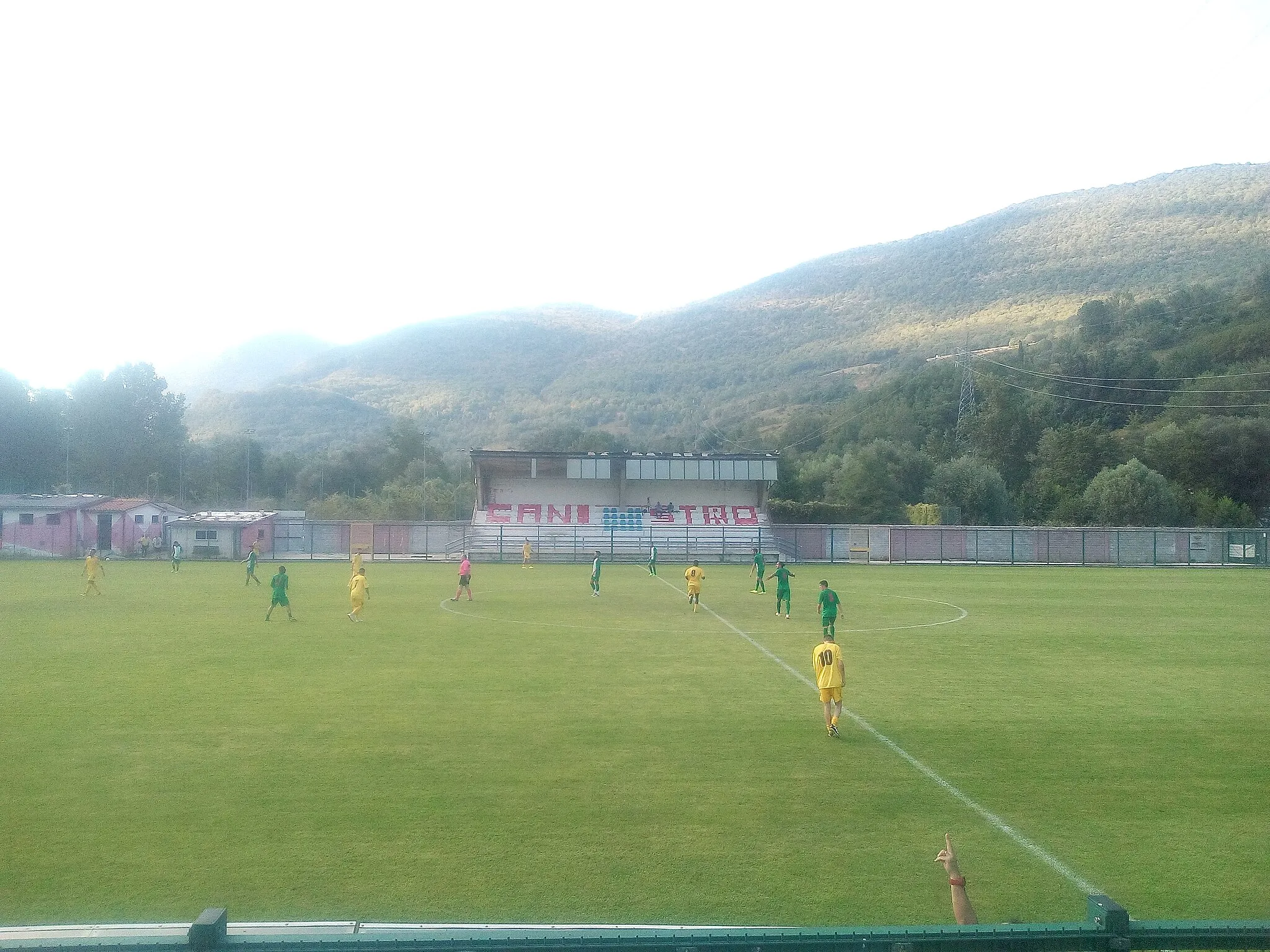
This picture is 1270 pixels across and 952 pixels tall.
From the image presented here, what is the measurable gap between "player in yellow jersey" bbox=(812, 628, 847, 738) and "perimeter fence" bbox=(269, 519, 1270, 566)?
1705 inches

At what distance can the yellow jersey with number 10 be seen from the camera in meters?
12.8

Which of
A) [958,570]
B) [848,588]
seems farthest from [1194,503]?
[848,588]

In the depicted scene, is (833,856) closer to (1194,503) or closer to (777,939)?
(777,939)

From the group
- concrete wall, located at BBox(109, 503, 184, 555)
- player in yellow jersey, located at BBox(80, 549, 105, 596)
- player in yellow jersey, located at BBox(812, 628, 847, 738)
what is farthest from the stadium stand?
player in yellow jersey, located at BBox(812, 628, 847, 738)

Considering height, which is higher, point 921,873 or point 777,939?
point 777,939

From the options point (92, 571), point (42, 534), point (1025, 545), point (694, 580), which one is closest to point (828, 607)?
point (694, 580)

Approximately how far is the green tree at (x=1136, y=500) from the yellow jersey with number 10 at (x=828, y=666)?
6241 cm

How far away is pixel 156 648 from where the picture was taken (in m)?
20.1

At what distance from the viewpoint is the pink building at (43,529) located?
55.1m

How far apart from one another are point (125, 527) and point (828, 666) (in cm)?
5403

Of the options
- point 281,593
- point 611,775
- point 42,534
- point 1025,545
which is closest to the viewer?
point 611,775

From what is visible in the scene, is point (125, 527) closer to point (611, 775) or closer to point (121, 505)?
point (121, 505)

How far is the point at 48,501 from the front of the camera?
56062 millimetres

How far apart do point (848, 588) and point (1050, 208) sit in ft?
553
